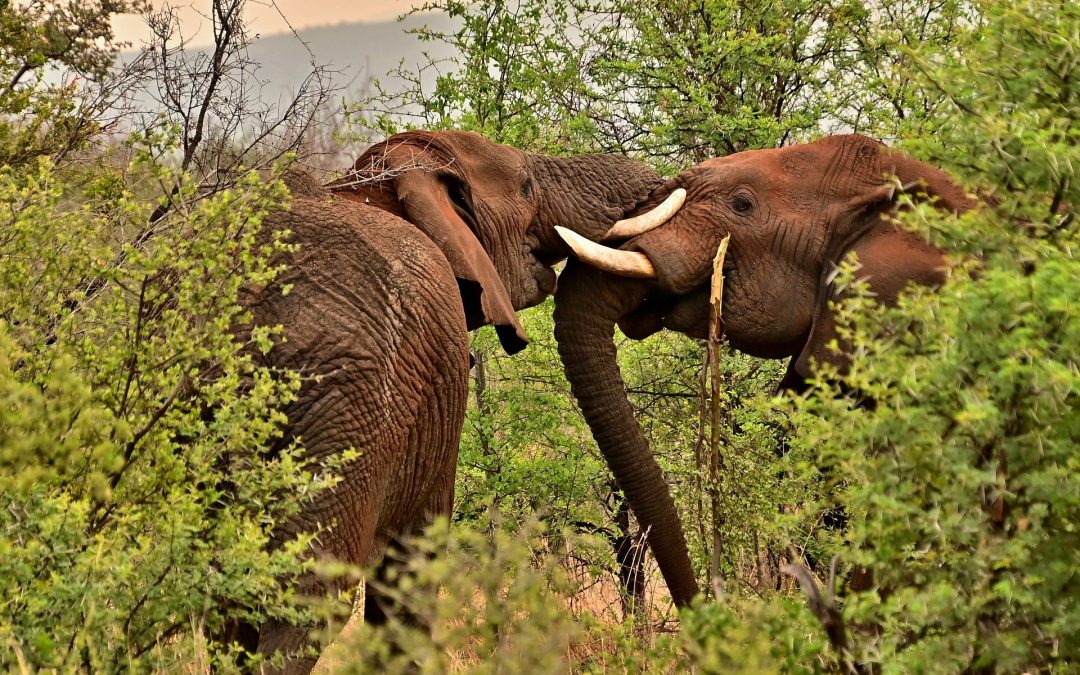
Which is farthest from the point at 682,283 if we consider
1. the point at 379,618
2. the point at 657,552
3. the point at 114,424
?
the point at 114,424

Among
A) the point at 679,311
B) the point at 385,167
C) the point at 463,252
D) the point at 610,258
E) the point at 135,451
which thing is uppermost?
the point at 385,167

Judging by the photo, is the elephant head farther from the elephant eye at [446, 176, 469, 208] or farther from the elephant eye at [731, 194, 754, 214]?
the elephant eye at [731, 194, 754, 214]

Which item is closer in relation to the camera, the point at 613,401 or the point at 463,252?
the point at 463,252

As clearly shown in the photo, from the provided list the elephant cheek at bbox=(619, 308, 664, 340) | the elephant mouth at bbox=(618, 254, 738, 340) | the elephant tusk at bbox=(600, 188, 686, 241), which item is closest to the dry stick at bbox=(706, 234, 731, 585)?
the elephant mouth at bbox=(618, 254, 738, 340)

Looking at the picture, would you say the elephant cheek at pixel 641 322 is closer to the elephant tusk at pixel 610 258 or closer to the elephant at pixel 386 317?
the elephant tusk at pixel 610 258

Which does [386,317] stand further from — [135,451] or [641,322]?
[641,322]

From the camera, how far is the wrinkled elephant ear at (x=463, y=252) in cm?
572

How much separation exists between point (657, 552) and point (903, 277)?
6.13ft

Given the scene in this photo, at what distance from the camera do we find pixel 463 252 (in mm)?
5758

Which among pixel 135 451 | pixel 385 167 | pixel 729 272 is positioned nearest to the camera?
pixel 135 451

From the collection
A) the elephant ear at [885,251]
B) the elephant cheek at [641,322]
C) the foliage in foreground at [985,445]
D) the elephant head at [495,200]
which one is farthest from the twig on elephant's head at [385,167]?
the foliage in foreground at [985,445]

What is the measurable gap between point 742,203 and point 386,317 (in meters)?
2.69

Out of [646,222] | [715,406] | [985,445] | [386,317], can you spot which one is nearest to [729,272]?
[646,222]

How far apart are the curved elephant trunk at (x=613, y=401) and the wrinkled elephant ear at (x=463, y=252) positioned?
773mm
